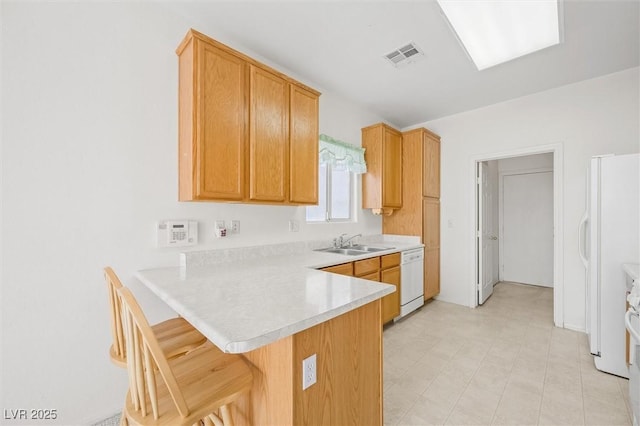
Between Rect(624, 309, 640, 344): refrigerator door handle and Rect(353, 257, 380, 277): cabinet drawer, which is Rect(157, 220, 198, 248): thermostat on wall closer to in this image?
Rect(353, 257, 380, 277): cabinet drawer

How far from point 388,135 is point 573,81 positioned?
199cm

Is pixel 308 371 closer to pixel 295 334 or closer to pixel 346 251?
pixel 295 334

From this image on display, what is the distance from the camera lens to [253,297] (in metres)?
1.20

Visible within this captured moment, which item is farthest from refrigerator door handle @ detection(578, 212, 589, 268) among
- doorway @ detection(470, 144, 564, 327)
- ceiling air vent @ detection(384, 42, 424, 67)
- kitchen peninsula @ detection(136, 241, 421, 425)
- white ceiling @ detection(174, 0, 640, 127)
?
kitchen peninsula @ detection(136, 241, 421, 425)

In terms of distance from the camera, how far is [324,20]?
6.80ft

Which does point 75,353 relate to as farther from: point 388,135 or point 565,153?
point 565,153

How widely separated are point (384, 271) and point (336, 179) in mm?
1287

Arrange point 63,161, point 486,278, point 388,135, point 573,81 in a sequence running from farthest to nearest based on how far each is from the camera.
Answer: point 486,278 < point 388,135 < point 573,81 < point 63,161

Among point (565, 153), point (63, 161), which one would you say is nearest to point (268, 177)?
point (63, 161)

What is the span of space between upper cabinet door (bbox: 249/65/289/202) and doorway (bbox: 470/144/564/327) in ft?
9.09

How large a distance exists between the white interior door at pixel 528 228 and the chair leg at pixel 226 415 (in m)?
5.60

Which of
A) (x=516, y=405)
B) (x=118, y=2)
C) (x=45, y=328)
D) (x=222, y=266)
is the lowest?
(x=516, y=405)

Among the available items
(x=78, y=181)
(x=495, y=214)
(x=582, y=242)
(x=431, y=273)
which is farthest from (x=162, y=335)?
(x=495, y=214)

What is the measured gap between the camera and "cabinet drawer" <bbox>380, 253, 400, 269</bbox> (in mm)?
2914
